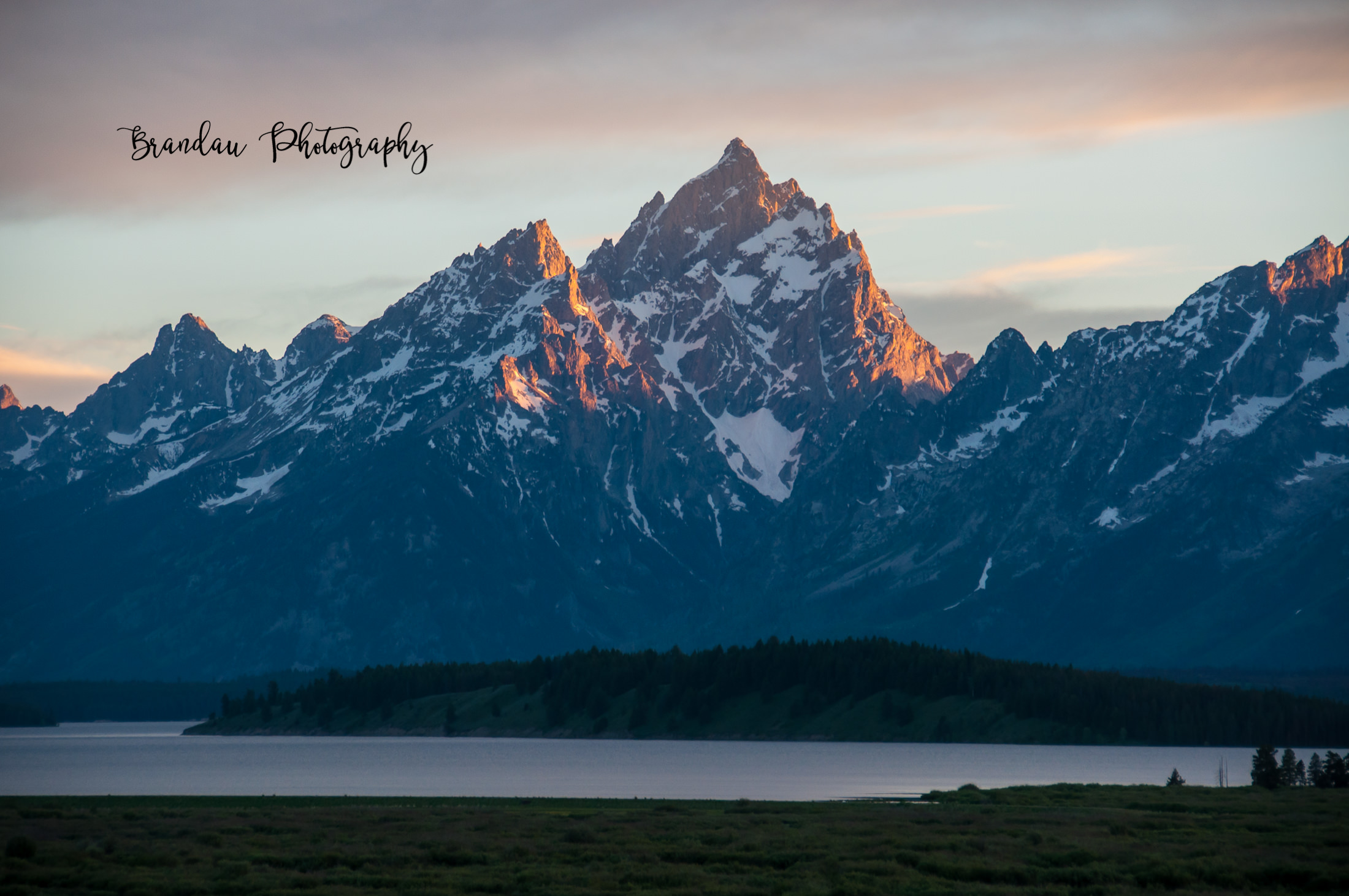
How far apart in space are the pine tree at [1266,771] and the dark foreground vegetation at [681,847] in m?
26.4

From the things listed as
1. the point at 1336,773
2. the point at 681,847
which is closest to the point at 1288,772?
the point at 1336,773

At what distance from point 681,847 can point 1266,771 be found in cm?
8179

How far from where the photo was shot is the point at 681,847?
3642 inches

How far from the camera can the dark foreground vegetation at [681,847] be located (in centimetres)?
7856

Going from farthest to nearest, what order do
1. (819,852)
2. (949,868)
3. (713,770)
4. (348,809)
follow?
(713,770) < (348,809) < (819,852) < (949,868)

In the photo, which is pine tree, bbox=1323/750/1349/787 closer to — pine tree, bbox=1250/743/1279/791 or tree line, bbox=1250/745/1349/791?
tree line, bbox=1250/745/1349/791

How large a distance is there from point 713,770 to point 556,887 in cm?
11492

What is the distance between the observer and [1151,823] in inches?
4225

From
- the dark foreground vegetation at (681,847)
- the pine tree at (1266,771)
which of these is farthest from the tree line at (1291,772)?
the dark foreground vegetation at (681,847)

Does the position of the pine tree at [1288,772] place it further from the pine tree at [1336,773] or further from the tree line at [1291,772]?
the pine tree at [1336,773]

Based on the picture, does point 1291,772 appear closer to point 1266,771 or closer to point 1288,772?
point 1288,772

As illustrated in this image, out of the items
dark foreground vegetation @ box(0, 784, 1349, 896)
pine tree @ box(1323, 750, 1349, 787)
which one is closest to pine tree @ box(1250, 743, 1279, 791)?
pine tree @ box(1323, 750, 1349, 787)

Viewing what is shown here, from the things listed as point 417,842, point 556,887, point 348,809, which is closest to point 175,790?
point 348,809

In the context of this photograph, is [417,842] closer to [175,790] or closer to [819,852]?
[819,852]
